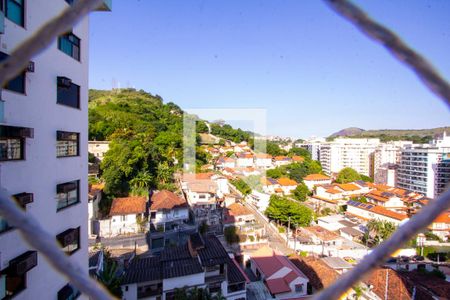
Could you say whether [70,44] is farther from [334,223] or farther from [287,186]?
[287,186]

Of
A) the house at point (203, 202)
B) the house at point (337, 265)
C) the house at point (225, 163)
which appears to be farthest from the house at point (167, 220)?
the house at point (225, 163)

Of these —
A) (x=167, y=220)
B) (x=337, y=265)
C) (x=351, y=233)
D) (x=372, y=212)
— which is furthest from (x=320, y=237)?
Answer: (x=167, y=220)

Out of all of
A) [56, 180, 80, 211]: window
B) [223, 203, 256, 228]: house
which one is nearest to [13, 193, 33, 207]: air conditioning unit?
[56, 180, 80, 211]: window

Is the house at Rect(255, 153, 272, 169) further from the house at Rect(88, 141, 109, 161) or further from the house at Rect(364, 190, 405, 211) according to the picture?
the house at Rect(88, 141, 109, 161)

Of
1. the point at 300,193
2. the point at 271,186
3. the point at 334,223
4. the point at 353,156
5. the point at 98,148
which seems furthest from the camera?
the point at 353,156

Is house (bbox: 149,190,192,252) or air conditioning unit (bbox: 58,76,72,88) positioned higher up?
air conditioning unit (bbox: 58,76,72,88)

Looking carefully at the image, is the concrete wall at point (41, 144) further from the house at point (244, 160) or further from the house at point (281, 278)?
the house at point (244, 160)
